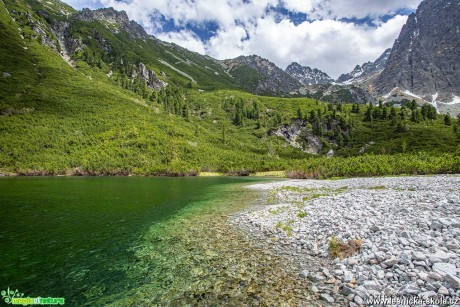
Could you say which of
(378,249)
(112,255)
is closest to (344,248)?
(378,249)

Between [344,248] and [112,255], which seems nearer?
[344,248]

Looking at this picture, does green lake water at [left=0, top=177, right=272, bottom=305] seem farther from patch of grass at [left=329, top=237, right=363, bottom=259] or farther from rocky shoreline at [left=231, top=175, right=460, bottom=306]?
patch of grass at [left=329, top=237, right=363, bottom=259]

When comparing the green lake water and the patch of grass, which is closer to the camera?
the green lake water

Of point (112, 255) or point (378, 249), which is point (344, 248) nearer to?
point (378, 249)

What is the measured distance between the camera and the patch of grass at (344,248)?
600 inches

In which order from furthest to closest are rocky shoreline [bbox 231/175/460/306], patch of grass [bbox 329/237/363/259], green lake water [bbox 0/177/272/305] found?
patch of grass [bbox 329/237/363/259]
green lake water [bbox 0/177/272/305]
rocky shoreline [bbox 231/175/460/306]

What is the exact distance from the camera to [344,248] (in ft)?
51.9

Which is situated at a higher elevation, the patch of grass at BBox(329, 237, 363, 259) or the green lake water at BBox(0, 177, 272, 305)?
the patch of grass at BBox(329, 237, 363, 259)

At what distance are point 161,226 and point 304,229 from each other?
1506 centimetres

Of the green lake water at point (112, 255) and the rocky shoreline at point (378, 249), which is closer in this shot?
the rocky shoreline at point (378, 249)

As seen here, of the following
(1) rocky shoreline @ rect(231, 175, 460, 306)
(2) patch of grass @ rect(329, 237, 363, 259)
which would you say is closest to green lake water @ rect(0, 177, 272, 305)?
(1) rocky shoreline @ rect(231, 175, 460, 306)

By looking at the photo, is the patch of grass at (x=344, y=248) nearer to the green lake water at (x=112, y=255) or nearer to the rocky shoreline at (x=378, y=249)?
the rocky shoreline at (x=378, y=249)

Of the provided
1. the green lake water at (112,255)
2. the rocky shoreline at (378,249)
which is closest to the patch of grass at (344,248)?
the rocky shoreline at (378,249)

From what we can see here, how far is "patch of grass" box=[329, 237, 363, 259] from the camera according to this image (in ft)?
50.0
